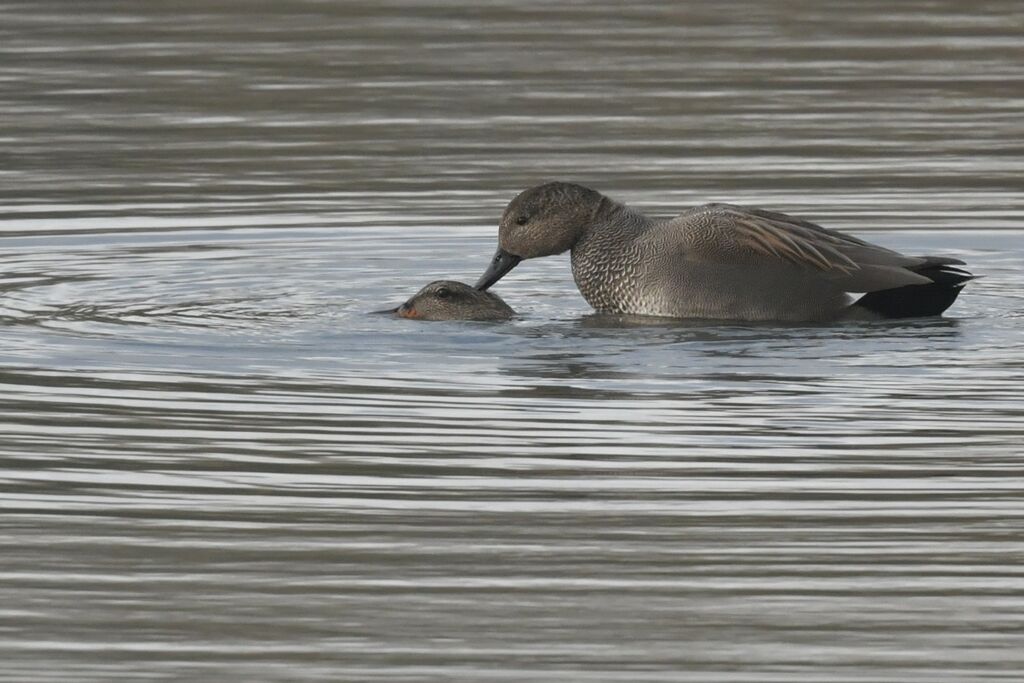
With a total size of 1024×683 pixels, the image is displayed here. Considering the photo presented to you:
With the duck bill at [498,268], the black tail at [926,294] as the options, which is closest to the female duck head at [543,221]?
the duck bill at [498,268]

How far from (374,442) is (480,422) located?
54cm

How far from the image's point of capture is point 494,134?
1892 cm

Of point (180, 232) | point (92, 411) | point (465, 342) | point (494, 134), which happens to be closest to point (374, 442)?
point (92, 411)

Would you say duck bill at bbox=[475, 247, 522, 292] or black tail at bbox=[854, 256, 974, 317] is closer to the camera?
black tail at bbox=[854, 256, 974, 317]

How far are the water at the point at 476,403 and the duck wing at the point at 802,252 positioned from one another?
0.26 m

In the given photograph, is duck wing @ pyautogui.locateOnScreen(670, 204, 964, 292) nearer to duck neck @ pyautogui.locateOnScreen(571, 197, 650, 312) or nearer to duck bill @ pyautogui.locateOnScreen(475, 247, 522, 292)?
duck neck @ pyautogui.locateOnScreen(571, 197, 650, 312)

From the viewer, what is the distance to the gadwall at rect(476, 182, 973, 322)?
464 inches

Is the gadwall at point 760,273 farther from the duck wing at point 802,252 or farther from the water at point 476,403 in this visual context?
the water at point 476,403

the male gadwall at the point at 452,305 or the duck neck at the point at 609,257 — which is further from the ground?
the duck neck at the point at 609,257

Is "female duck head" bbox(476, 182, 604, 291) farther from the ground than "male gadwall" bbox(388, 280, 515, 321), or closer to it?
farther from the ground

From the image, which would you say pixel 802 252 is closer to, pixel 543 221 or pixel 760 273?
pixel 760 273

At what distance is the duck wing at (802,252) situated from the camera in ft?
38.5

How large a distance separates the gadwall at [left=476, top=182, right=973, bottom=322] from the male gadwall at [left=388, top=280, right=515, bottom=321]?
625mm

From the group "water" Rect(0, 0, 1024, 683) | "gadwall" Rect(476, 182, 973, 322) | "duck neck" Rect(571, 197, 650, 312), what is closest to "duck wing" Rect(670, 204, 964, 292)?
"gadwall" Rect(476, 182, 973, 322)
